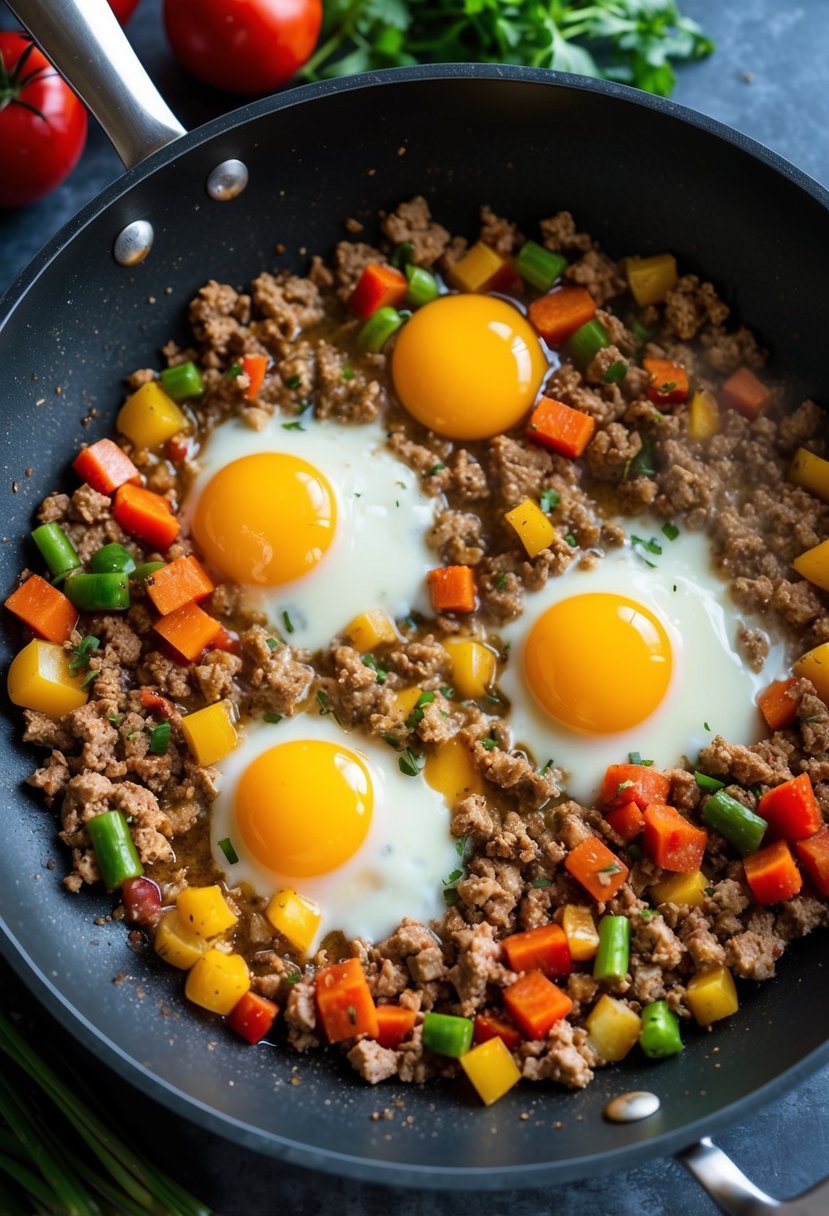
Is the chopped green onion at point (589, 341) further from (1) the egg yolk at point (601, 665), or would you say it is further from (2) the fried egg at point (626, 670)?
(1) the egg yolk at point (601, 665)

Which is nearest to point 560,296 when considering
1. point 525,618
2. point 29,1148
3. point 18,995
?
point 525,618

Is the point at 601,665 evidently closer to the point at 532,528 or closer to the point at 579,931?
the point at 532,528

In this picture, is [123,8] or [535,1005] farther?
[123,8]

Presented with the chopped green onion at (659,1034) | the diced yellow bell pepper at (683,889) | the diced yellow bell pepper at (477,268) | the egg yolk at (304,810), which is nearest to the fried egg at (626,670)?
the diced yellow bell pepper at (683,889)

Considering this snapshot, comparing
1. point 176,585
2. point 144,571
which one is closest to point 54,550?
point 144,571

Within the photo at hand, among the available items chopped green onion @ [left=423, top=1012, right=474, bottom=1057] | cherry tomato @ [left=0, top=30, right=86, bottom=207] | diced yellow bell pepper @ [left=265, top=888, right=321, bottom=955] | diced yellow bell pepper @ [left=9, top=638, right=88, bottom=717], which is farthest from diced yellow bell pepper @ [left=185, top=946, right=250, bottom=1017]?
cherry tomato @ [left=0, top=30, right=86, bottom=207]

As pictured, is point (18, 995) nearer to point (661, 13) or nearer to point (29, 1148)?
point (29, 1148)
